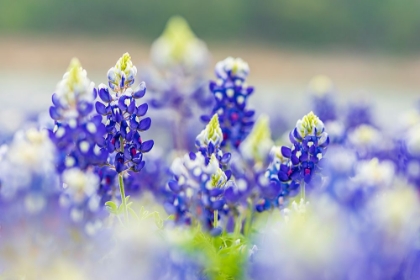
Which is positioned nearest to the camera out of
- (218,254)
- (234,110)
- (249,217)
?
(218,254)

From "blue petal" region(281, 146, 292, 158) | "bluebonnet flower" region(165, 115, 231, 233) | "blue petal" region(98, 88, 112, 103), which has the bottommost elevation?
"bluebonnet flower" region(165, 115, 231, 233)

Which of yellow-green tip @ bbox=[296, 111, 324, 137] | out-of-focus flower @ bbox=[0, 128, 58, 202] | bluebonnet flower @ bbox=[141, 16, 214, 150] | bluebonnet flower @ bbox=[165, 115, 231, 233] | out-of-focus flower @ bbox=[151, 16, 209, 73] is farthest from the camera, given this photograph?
out-of-focus flower @ bbox=[151, 16, 209, 73]

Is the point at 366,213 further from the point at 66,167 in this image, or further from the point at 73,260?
the point at 66,167

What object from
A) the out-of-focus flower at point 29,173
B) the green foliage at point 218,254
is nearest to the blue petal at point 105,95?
the green foliage at point 218,254

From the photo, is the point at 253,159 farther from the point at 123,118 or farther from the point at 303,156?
the point at 123,118

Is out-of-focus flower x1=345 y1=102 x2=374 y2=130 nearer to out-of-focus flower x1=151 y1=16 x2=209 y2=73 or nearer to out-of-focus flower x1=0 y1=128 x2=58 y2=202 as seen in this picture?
out-of-focus flower x1=151 y1=16 x2=209 y2=73

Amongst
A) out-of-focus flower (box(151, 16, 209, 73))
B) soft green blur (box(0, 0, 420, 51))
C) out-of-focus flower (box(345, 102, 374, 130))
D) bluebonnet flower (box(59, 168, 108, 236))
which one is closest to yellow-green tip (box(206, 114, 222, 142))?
bluebonnet flower (box(59, 168, 108, 236))

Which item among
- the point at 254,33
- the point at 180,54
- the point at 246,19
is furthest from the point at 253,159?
the point at 254,33
